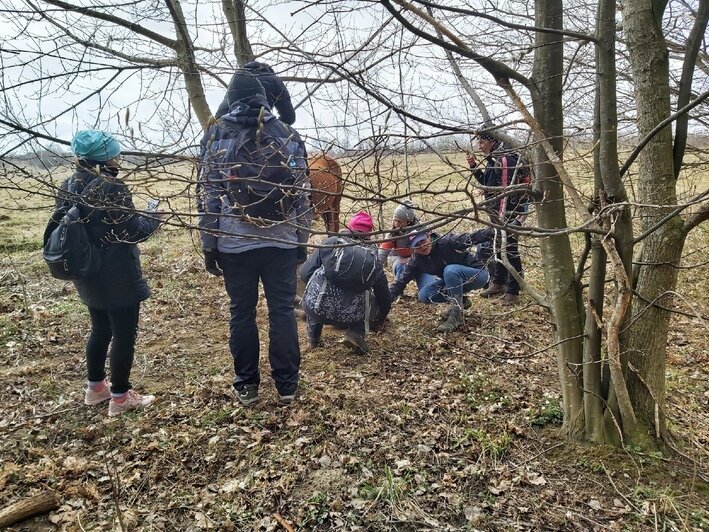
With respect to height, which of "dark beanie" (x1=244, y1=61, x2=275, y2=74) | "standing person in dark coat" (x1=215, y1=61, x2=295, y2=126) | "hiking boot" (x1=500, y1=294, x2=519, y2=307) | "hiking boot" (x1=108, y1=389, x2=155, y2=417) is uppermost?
"dark beanie" (x1=244, y1=61, x2=275, y2=74)

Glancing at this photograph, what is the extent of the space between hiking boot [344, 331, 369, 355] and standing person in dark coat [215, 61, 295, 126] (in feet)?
6.21

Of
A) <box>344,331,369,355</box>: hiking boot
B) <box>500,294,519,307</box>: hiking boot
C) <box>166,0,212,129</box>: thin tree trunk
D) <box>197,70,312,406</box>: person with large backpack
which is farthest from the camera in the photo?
<box>500,294,519,307</box>: hiking boot

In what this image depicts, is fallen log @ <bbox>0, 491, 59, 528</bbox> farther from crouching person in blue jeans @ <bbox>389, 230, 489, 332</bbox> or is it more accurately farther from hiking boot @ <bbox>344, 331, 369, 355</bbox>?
crouching person in blue jeans @ <bbox>389, 230, 489, 332</bbox>

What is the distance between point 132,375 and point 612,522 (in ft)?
12.0

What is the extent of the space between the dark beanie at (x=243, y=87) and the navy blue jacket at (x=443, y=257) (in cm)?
233

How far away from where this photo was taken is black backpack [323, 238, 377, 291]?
4.27 meters

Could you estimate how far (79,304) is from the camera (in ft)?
19.8

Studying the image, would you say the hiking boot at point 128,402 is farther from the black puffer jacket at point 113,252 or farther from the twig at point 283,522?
the twig at point 283,522

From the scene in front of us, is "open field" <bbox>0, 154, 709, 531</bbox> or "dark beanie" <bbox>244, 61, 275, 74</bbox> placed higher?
"dark beanie" <bbox>244, 61, 275, 74</bbox>

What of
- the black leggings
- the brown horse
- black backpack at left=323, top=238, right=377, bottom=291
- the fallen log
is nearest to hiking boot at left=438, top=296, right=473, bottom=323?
black backpack at left=323, top=238, right=377, bottom=291

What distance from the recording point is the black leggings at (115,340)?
344 centimetres

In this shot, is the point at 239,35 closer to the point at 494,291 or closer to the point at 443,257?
the point at 443,257

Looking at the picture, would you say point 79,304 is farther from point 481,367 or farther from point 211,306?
point 481,367

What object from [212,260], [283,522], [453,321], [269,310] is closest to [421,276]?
[453,321]
